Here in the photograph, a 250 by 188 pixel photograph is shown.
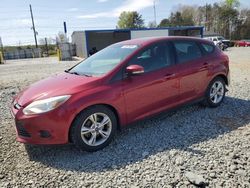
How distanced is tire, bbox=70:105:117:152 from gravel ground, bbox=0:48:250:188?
0.45 feet

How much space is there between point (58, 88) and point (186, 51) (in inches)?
102

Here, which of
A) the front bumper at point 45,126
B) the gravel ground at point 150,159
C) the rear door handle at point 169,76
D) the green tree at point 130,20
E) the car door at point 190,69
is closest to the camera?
the gravel ground at point 150,159

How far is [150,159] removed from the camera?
3.33 metres

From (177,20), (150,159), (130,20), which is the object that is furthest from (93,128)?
(130,20)

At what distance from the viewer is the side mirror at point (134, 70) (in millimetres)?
3748

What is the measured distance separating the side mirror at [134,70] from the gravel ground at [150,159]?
1071 mm

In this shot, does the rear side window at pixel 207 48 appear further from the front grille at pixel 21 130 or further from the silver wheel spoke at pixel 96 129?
the front grille at pixel 21 130

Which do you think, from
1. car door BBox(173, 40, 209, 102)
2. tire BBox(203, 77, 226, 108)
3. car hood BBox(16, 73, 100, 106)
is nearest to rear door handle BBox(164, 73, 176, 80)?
car door BBox(173, 40, 209, 102)

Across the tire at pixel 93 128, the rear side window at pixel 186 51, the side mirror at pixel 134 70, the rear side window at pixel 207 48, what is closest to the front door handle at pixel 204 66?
the rear side window at pixel 186 51

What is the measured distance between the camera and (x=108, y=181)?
2.92m

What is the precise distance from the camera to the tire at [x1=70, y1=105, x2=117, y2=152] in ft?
11.2

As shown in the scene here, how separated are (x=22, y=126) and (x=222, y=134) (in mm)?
3084

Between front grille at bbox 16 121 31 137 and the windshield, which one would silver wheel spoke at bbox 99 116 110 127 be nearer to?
the windshield

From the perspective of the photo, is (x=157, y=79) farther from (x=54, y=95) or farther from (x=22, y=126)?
(x=22, y=126)
